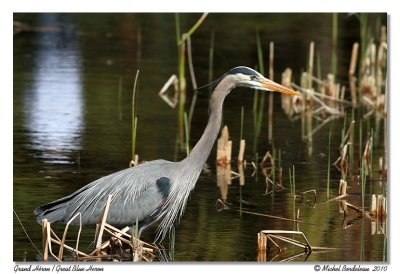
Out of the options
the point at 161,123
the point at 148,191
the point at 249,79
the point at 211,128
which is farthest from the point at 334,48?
the point at 148,191

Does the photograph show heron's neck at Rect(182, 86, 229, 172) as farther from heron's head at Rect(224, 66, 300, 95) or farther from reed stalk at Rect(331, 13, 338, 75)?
reed stalk at Rect(331, 13, 338, 75)

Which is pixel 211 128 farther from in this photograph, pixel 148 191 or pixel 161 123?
pixel 161 123

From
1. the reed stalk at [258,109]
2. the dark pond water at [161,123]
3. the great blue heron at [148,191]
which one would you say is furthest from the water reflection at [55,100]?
the great blue heron at [148,191]

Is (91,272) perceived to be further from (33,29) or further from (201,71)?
(33,29)

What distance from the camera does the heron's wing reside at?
293 inches

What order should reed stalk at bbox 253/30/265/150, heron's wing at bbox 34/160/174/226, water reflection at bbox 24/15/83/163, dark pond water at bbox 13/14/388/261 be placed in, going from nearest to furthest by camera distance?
heron's wing at bbox 34/160/174/226
dark pond water at bbox 13/14/388/261
water reflection at bbox 24/15/83/163
reed stalk at bbox 253/30/265/150

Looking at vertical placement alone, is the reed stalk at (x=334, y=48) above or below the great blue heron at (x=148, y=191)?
above

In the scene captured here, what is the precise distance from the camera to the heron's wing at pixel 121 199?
24.4 ft

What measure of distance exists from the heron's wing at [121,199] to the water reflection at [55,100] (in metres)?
2.52

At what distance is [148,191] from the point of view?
753 centimetres

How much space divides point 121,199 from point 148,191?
0.21 meters

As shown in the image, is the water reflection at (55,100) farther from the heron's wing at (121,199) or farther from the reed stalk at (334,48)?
the reed stalk at (334,48)

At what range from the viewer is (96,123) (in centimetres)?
1185

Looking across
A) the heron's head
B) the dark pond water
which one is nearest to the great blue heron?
the heron's head
